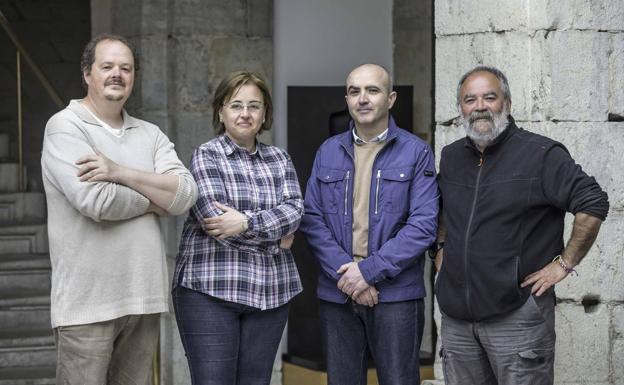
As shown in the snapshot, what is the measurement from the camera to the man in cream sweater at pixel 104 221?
366 centimetres

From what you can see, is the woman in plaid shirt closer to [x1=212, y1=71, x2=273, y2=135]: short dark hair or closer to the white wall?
[x1=212, y1=71, x2=273, y2=135]: short dark hair

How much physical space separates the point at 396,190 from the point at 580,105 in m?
0.91

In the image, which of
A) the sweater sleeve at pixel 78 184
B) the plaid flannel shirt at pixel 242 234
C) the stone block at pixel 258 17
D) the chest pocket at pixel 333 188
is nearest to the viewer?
the sweater sleeve at pixel 78 184

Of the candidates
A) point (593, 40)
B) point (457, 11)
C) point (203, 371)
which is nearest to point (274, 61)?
point (457, 11)

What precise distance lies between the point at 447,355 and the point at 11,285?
4.33 meters

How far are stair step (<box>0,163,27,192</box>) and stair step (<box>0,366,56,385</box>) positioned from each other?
202 centimetres

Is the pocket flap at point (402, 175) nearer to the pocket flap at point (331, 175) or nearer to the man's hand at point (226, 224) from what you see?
the pocket flap at point (331, 175)

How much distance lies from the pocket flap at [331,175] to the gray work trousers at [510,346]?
0.69 meters

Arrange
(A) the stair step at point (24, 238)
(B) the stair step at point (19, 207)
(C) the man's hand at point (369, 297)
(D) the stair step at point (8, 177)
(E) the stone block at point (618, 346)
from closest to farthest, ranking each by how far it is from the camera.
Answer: (C) the man's hand at point (369, 297), (E) the stone block at point (618, 346), (A) the stair step at point (24, 238), (B) the stair step at point (19, 207), (D) the stair step at point (8, 177)

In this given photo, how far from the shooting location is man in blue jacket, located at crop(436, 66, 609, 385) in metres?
3.70

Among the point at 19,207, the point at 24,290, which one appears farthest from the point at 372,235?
the point at 19,207

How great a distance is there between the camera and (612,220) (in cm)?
461

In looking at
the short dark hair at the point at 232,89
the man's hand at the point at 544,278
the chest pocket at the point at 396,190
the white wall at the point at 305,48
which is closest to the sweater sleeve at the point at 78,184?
the short dark hair at the point at 232,89

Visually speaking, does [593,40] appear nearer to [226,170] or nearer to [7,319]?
[226,170]
